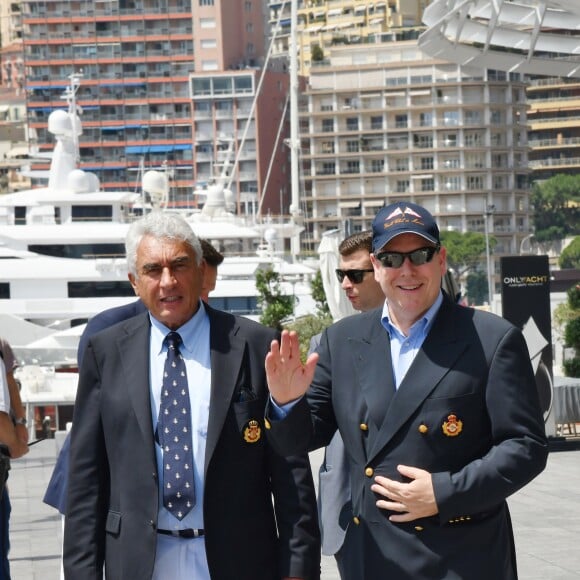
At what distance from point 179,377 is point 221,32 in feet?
365

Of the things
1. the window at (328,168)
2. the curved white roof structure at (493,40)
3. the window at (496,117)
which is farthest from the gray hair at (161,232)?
the window at (496,117)

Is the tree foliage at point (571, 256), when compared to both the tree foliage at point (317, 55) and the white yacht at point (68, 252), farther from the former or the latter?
the white yacht at point (68, 252)

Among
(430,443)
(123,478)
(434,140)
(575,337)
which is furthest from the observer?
(434,140)

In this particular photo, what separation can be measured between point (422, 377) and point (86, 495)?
931 mm

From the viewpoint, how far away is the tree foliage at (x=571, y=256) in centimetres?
10525

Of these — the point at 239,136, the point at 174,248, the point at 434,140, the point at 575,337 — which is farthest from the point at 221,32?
the point at 174,248

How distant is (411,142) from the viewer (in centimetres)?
10975

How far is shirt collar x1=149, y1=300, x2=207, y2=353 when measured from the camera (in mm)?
4078

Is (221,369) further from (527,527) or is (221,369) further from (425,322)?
(527,527)

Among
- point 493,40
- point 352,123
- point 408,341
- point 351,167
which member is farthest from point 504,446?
point 351,167

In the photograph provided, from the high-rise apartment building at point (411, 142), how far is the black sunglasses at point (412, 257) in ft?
346

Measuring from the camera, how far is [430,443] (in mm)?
3664

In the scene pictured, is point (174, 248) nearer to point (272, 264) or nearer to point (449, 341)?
point (449, 341)

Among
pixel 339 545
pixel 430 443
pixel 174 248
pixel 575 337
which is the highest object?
pixel 174 248
